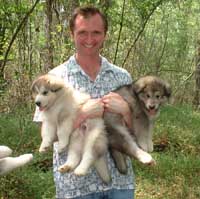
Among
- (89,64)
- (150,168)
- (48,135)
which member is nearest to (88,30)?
(89,64)

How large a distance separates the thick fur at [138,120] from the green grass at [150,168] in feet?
8.30

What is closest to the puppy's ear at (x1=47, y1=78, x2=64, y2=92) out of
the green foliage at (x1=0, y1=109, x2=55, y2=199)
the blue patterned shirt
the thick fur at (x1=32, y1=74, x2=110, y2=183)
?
the thick fur at (x1=32, y1=74, x2=110, y2=183)

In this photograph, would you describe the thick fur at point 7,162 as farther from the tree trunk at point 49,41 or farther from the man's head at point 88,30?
the tree trunk at point 49,41

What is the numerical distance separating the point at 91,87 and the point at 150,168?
3826 millimetres

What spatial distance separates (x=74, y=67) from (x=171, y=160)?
160 inches

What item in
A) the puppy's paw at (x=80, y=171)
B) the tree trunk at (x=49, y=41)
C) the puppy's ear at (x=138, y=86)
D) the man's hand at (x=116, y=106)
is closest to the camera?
the puppy's paw at (x=80, y=171)

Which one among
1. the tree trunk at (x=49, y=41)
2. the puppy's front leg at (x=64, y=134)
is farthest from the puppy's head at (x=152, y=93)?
the tree trunk at (x=49, y=41)

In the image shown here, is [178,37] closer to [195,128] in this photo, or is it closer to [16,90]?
[195,128]

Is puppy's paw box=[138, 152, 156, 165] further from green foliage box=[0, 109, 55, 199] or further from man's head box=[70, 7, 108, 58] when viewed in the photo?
green foliage box=[0, 109, 55, 199]

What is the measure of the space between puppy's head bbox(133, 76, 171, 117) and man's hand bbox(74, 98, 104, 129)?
1.30 feet

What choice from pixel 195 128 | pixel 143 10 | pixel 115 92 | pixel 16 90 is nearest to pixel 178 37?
pixel 143 10

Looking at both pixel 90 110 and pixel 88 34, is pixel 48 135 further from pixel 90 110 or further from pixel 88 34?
pixel 88 34

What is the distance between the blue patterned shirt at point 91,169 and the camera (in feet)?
11.8

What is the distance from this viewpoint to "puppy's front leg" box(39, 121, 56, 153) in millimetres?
3424
